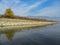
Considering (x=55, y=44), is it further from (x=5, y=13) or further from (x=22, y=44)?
(x=5, y=13)

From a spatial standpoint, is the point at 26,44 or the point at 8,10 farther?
the point at 8,10

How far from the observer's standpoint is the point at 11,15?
305ft

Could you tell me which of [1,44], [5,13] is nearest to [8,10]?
[5,13]

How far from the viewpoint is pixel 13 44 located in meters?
19.4

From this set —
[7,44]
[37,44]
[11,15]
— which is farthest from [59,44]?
[11,15]

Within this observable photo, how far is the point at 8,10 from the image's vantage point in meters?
94.8

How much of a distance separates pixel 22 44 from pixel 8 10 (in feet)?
253

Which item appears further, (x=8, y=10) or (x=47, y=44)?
(x=8, y=10)

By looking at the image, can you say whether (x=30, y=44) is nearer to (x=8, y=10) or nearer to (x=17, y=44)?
(x=17, y=44)

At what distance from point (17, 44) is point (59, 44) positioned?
18.0ft

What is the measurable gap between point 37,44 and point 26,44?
4.73ft

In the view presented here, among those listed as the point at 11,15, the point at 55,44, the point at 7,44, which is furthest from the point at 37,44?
the point at 11,15

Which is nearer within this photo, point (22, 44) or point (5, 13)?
point (22, 44)

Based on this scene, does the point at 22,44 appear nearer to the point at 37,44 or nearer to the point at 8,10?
the point at 37,44
